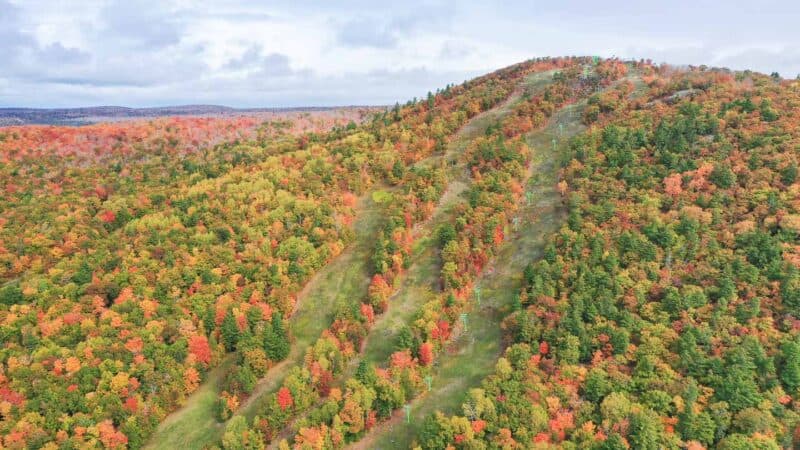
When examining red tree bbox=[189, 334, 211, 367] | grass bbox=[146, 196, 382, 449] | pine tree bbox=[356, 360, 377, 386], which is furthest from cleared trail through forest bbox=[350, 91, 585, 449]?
red tree bbox=[189, 334, 211, 367]

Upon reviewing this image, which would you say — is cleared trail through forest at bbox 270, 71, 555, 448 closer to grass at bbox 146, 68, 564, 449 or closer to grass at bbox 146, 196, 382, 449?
grass at bbox 146, 68, 564, 449

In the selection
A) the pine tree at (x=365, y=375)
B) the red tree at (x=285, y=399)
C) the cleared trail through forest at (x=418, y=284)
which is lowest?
the red tree at (x=285, y=399)

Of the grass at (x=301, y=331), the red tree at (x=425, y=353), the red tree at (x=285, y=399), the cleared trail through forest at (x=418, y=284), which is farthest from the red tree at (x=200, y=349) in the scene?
the red tree at (x=425, y=353)

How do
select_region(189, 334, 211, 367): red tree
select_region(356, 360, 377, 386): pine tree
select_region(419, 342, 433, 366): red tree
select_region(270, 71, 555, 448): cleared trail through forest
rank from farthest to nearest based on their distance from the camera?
select_region(189, 334, 211, 367): red tree
select_region(270, 71, 555, 448): cleared trail through forest
select_region(419, 342, 433, 366): red tree
select_region(356, 360, 377, 386): pine tree

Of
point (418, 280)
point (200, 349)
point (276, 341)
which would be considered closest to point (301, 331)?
point (276, 341)

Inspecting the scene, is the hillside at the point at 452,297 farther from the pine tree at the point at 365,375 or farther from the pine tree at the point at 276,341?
the pine tree at the point at 365,375

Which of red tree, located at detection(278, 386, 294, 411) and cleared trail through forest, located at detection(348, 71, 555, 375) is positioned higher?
cleared trail through forest, located at detection(348, 71, 555, 375)
